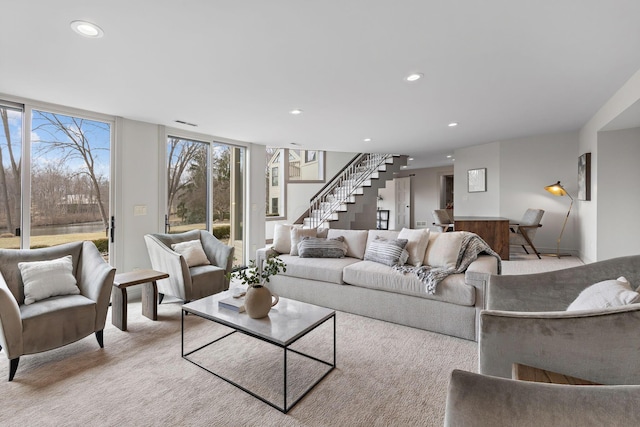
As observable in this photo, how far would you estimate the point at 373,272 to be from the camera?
10.8ft

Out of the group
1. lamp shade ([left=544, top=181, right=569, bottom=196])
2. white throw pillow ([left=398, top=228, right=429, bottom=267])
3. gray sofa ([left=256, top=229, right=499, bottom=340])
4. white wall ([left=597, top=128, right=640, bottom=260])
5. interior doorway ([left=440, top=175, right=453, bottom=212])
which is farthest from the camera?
interior doorway ([left=440, top=175, right=453, bottom=212])

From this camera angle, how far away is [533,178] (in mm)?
6641

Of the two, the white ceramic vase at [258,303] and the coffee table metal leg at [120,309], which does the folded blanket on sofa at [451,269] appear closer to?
the white ceramic vase at [258,303]

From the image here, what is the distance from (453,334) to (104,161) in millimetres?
4493

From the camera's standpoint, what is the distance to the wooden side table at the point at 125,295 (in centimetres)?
307

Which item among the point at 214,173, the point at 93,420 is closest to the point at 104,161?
the point at 214,173

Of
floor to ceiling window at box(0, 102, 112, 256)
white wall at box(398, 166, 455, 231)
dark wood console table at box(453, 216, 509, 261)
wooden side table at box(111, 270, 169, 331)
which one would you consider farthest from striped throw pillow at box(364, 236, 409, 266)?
white wall at box(398, 166, 455, 231)

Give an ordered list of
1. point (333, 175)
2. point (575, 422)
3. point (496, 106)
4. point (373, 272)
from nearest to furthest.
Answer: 1. point (575, 422)
2. point (373, 272)
3. point (496, 106)
4. point (333, 175)

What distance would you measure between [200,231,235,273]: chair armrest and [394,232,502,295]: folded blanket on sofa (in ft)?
6.71

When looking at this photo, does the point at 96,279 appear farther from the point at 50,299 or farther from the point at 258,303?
the point at 258,303

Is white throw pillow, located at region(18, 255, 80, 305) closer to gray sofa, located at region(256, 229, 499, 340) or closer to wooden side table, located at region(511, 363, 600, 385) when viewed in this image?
gray sofa, located at region(256, 229, 499, 340)

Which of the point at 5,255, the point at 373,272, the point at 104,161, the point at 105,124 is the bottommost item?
the point at 373,272

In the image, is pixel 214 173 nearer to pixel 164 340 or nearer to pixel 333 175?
pixel 164 340

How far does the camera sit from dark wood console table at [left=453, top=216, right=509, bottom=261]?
5.81 m
